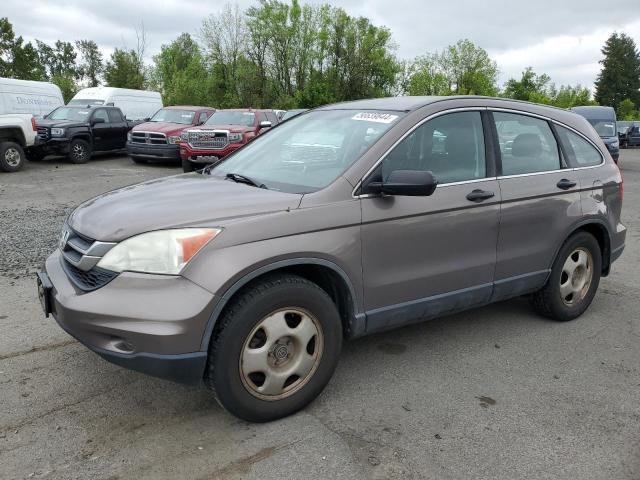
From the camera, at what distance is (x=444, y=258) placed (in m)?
3.62

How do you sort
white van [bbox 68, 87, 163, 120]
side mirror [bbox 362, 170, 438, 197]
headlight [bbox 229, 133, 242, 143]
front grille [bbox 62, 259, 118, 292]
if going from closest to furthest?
front grille [bbox 62, 259, 118, 292], side mirror [bbox 362, 170, 438, 197], headlight [bbox 229, 133, 242, 143], white van [bbox 68, 87, 163, 120]

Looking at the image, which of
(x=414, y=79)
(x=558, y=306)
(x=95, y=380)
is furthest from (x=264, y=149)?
(x=414, y=79)

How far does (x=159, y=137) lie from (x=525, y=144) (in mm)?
13654

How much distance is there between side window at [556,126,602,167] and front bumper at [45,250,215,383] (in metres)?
3.22

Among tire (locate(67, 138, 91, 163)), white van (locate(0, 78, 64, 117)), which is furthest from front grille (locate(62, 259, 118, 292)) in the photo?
white van (locate(0, 78, 64, 117))

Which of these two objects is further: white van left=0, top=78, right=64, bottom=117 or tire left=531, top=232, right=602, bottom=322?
white van left=0, top=78, right=64, bottom=117

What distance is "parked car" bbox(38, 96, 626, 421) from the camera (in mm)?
2734

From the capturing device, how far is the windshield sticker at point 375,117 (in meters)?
3.60

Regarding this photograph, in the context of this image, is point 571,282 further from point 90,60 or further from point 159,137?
point 90,60

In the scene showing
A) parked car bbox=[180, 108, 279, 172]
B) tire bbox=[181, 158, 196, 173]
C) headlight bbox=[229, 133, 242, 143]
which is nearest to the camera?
parked car bbox=[180, 108, 279, 172]

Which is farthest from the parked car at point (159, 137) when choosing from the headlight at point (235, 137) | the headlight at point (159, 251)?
the headlight at point (159, 251)

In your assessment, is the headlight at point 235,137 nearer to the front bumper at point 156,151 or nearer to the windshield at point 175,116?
the front bumper at point 156,151

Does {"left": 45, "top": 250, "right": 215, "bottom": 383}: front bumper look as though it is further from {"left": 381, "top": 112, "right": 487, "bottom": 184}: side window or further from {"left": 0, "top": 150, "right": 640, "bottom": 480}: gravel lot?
{"left": 381, "top": 112, "right": 487, "bottom": 184}: side window

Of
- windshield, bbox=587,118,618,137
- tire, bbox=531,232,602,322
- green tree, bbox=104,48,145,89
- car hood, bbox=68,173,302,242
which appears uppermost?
green tree, bbox=104,48,145,89
